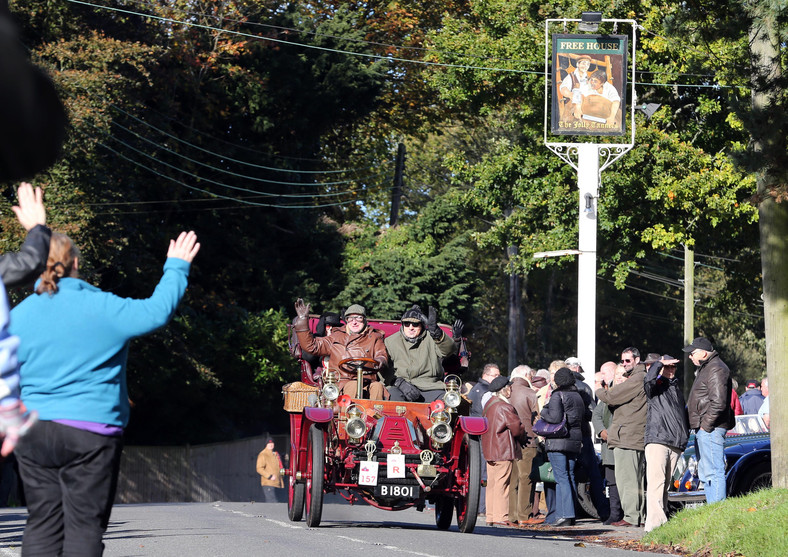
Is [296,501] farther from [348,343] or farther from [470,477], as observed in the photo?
[470,477]

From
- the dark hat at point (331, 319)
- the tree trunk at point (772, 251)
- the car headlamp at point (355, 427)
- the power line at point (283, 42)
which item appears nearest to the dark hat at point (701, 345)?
the tree trunk at point (772, 251)

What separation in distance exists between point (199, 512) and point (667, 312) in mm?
43094

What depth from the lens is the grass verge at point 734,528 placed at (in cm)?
1015

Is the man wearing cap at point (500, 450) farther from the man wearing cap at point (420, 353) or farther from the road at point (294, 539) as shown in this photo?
the man wearing cap at point (420, 353)

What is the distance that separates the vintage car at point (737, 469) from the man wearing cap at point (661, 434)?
186 centimetres

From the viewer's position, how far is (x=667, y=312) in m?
57.4

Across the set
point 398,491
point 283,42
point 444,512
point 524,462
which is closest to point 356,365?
point 398,491

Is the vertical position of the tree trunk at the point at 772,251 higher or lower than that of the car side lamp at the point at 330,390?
higher

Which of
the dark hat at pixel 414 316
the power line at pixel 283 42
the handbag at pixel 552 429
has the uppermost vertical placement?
the power line at pixel 283 42

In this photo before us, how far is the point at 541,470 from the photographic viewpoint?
642 inches

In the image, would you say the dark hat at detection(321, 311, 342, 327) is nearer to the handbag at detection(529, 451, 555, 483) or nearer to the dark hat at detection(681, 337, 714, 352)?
the handbag at detection(529, 451, 555, 483)

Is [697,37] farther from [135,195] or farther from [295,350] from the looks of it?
[135,195]

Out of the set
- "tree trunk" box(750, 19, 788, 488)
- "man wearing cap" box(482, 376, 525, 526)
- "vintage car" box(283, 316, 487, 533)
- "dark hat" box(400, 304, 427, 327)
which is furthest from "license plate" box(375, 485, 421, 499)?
"tree trunk" box(750, 19, 788, 488)

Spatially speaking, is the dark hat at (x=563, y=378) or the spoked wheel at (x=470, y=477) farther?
the dark hat at (x=563, y=378)
